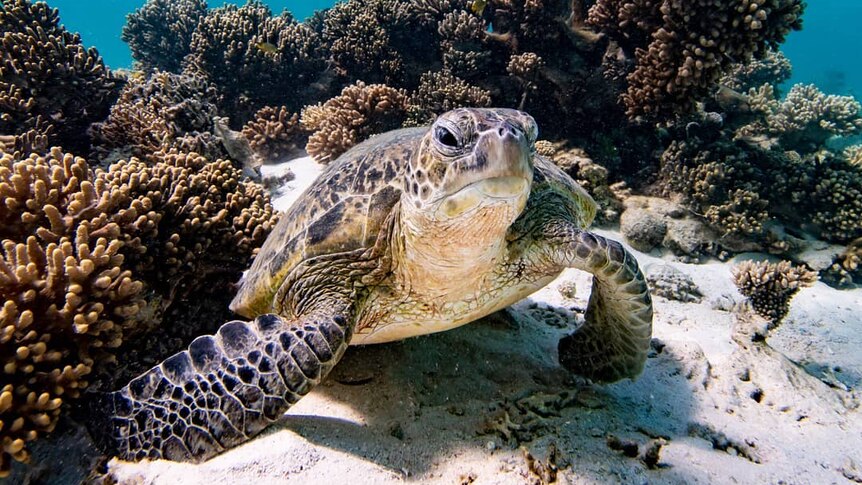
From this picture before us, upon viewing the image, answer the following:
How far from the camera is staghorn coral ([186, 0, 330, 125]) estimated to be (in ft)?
28.8

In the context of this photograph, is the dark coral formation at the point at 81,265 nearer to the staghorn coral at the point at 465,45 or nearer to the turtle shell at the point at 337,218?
the turtle shell at the point at 337,218

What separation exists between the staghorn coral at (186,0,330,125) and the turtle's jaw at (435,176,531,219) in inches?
326

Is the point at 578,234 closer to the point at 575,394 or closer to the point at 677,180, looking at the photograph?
the point at 575,394

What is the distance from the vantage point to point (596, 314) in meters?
2.92

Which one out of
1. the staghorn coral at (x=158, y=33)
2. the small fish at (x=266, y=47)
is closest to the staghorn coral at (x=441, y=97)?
the small fish at (x=266, y=47)

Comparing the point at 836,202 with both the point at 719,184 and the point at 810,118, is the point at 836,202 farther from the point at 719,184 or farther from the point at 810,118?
the point at 810,118

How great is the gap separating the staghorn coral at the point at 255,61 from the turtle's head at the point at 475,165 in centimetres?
814

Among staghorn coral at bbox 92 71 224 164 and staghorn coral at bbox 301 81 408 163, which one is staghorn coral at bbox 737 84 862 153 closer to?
staghorn coral at bbox 301 81 408 163

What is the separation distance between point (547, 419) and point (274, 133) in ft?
25.5

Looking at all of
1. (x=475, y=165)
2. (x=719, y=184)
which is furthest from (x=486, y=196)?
(x=719, y=184)

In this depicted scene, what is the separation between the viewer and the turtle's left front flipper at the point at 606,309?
7.82ft

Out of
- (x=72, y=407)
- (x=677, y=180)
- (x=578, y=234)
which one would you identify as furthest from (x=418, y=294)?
(x=677, y=180)

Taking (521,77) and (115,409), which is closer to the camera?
(115,409)

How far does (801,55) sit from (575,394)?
8378 centimetres
